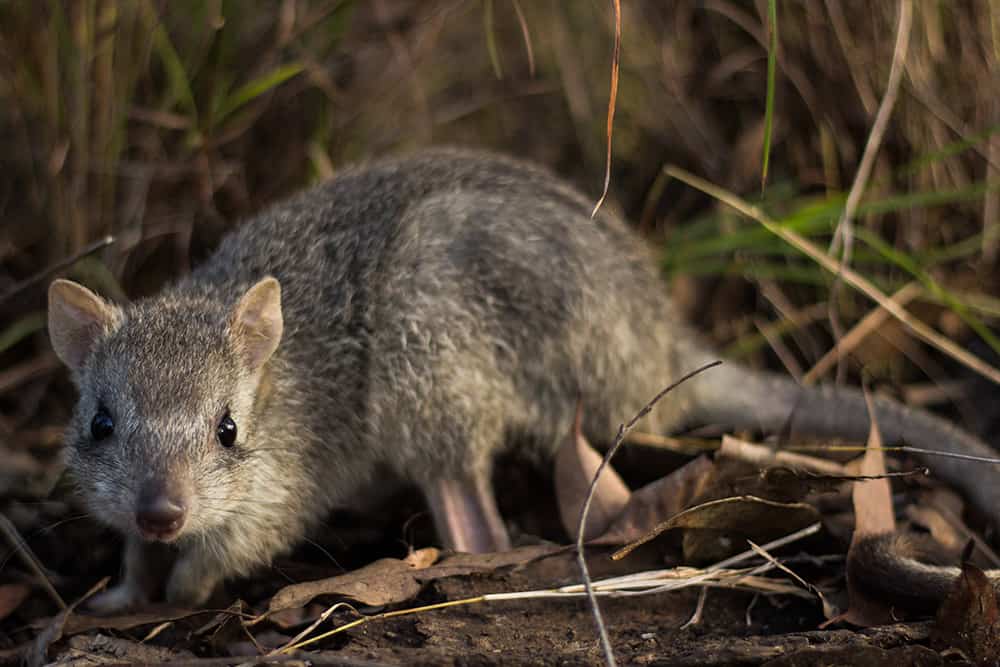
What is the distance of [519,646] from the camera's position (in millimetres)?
3193

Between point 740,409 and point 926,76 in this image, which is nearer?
point 740,409

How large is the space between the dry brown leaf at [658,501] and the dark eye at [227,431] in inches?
51.8

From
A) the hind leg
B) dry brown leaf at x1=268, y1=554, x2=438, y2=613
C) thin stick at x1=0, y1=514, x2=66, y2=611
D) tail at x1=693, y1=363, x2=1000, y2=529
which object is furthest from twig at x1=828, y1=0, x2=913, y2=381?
thin stick at x1=0, y1=514, x2=66, y2=611

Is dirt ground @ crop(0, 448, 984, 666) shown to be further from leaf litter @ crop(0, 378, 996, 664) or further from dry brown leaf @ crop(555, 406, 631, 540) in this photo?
dry brown leaf @ crop(555, 406, 631, 540)

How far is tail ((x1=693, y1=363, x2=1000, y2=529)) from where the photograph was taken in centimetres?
408

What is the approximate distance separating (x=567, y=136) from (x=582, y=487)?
9.31 ft

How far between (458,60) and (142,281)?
2.30m

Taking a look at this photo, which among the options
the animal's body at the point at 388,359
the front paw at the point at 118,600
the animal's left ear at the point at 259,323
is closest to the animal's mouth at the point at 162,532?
the animal's body at the point at 388,359

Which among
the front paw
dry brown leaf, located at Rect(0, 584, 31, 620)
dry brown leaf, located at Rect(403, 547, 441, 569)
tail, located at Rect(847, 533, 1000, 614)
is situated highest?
dry brown leaf, located at Rect(0, 584, 31, 620)

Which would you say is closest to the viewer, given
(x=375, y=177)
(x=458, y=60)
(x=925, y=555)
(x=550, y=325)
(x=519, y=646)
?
(x=519, y=646)

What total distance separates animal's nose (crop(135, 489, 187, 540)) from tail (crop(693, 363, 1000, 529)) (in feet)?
7.75

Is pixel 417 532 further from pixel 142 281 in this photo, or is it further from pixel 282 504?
pixel 142 281

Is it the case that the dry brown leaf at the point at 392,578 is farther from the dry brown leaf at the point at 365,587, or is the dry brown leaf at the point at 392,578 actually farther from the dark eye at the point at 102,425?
the dark eye at the point at 102,425

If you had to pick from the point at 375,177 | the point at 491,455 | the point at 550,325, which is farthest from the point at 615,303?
the point at 375,177
